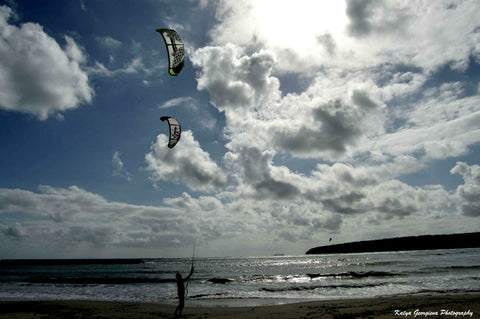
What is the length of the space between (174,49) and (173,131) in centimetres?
412

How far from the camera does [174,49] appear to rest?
13.9 meters

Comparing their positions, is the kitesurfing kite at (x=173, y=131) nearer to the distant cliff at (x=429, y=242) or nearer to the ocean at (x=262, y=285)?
the ocean at (x=262, y=285)

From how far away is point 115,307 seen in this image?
16766 mm

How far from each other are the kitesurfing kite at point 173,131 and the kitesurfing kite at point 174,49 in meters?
2.91

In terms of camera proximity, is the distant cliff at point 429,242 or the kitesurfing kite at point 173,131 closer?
the kitesurfing kite at point 173,131

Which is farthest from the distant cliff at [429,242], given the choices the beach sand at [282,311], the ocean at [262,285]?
the beach sand at [282,311]

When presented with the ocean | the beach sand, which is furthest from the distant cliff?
the beach sand

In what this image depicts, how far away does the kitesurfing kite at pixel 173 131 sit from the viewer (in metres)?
15.9

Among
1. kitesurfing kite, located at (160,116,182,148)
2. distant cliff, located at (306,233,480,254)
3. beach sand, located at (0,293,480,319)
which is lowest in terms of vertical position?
distant cliff, located at (306,233,480,254)

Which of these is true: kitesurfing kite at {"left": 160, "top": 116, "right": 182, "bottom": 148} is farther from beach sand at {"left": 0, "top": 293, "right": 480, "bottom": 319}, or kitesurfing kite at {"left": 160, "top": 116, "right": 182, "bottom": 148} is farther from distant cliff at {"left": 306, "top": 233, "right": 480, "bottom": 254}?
distant cliff at {"left": 306, "top": 233, "right": 480, "bottom": 254}

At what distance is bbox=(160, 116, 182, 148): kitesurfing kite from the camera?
626 inches

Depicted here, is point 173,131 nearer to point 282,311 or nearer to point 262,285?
point 282,311

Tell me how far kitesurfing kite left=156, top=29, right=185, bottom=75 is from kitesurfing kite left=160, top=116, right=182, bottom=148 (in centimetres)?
291

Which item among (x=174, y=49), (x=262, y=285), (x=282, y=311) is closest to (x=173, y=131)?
(x=174, y=49)
